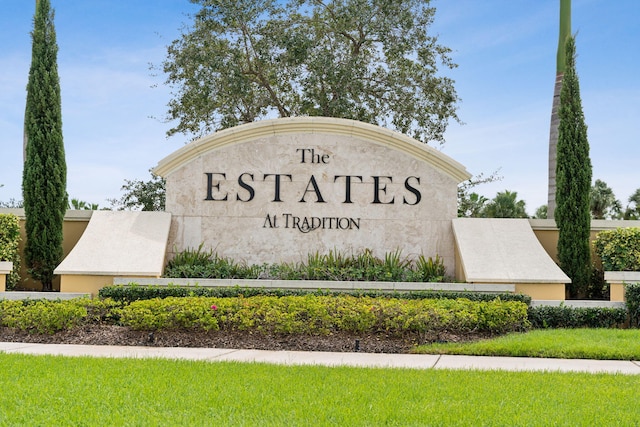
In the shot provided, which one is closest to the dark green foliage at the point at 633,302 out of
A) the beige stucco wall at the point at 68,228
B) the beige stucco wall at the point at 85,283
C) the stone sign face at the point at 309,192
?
the stone sign face at the point at 309,192

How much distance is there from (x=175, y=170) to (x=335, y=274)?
15.5 ft

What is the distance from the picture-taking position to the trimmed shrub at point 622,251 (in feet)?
50.5

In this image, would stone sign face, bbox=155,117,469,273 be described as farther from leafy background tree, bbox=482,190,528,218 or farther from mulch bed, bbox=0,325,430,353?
leafy background tree, bbox=482,190,528,218

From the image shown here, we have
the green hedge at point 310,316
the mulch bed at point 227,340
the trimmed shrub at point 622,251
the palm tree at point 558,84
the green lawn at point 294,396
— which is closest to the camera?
the green lawn at point 294,396

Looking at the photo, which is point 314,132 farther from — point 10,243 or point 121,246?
point 10,243

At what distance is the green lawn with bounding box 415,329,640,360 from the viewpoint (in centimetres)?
988

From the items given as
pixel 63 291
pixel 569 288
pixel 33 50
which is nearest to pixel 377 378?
pixel 63 291

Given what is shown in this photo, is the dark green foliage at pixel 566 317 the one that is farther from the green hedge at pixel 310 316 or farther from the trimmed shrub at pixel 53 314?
the trimmed shrub at pixel 53 314

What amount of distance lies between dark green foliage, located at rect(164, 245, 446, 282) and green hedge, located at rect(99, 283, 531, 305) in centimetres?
192

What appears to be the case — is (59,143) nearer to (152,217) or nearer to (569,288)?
(152,217)

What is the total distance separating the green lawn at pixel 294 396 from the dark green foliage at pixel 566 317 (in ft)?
15.5

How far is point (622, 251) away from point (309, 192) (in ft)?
23.9

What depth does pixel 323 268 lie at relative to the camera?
15695mm

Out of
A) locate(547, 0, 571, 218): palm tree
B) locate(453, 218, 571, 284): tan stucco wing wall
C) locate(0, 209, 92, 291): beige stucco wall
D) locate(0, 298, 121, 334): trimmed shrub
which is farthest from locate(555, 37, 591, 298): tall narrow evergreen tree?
locate(0, 209, 92, 291): beige stucco wall
